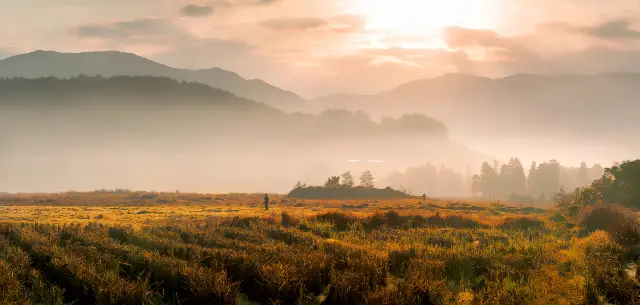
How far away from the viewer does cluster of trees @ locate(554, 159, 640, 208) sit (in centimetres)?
5044

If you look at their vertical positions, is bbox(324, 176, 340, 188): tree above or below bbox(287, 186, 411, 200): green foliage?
above

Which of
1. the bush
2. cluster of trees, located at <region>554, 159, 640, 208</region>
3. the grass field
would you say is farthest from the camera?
cluster of trees, located at <region>554, 159, 640, 208</region>

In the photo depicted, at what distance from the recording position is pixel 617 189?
5172cm

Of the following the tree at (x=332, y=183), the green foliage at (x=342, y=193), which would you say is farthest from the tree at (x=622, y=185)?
the tree at (x=332, y=183)

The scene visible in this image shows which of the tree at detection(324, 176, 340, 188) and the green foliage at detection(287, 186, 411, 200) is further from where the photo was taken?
the tree at detection(324, 176, 340, 188)

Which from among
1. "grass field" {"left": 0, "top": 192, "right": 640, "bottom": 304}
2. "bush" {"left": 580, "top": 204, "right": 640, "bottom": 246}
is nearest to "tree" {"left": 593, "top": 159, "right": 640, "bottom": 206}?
"bush" {"left": 580, "top": 204, "right": 640, "bottom": 246}

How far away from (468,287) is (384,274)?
2236 mm

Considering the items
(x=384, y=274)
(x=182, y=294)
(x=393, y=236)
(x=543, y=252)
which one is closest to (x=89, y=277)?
(x=182, y=294)

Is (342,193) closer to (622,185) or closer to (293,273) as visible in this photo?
(622,185)

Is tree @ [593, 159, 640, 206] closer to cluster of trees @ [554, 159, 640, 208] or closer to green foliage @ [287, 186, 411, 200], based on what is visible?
cluster of trees @ [554, 159, 640, 208]

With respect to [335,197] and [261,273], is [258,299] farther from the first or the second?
[335,197]

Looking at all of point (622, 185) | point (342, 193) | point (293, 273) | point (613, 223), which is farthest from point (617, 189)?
point (342, 193)

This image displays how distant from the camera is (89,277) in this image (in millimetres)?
11164

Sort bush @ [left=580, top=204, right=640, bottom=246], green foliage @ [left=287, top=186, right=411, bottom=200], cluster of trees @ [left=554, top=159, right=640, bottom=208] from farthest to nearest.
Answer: green foliage @ [left=287, top=186, right=411, bottom=200], cluster of trees @ [left=554, top=159, right=640, bottom=208], bush @ [left=580, top=204, right=640, bottom=246]
